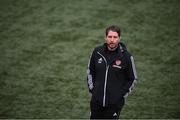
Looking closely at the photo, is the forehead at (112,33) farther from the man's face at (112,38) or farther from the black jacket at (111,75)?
the black jacket at (111,75)

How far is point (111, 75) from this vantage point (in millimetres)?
4488

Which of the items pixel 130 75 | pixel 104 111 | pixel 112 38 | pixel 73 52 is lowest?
pixel 104 111

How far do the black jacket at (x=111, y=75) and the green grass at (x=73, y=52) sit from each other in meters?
1.65

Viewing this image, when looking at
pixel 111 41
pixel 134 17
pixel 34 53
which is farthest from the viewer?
pixel 134 17

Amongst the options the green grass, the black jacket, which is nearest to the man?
the black jacket

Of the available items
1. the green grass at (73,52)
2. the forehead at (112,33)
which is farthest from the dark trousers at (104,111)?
the green grass at (73,52)

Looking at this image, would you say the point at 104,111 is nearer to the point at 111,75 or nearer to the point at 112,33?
the point at 111,75

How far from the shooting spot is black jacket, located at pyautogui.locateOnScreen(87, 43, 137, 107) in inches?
177

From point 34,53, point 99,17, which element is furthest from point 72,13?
point 34,53

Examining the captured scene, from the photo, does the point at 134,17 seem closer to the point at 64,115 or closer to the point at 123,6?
the point at 123,6

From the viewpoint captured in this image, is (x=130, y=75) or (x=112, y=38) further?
(x=130, y=75)

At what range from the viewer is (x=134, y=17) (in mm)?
9008

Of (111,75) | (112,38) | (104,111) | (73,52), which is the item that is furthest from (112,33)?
(73,52)

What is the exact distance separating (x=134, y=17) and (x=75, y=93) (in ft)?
10.3
